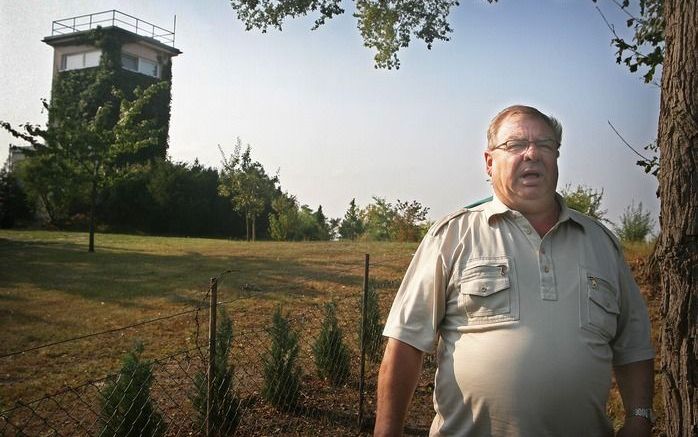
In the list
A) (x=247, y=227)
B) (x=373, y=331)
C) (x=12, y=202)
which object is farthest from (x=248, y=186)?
(x=373, y=331)

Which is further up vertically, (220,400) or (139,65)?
(139,65)

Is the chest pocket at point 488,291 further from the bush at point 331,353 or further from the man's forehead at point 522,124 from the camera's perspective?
the bush at point 331,353

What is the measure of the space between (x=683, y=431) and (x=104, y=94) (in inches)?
1088

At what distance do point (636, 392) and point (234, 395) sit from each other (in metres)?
3.12

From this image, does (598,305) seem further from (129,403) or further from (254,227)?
(254,227)

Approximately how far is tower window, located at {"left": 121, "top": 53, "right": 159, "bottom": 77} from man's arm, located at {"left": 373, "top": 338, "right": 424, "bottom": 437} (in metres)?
28.7

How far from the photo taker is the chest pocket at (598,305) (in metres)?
1.76

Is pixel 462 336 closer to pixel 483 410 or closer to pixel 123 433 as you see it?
pixel 483 410

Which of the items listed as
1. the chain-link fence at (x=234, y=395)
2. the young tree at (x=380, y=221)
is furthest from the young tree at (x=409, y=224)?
the chain-link fence at (x=234, y=395)

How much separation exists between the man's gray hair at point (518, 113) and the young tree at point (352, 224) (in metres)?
19.9

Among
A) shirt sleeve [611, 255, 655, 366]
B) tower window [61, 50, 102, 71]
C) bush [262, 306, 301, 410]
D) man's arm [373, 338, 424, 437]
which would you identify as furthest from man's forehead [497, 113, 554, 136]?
tower window [61, 50, 102, 71]

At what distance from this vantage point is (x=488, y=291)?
1.77 m

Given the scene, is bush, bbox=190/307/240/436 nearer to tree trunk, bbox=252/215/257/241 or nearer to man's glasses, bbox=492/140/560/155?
man's glasses, bbox=492/140/560/155

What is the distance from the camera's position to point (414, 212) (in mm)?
18500
